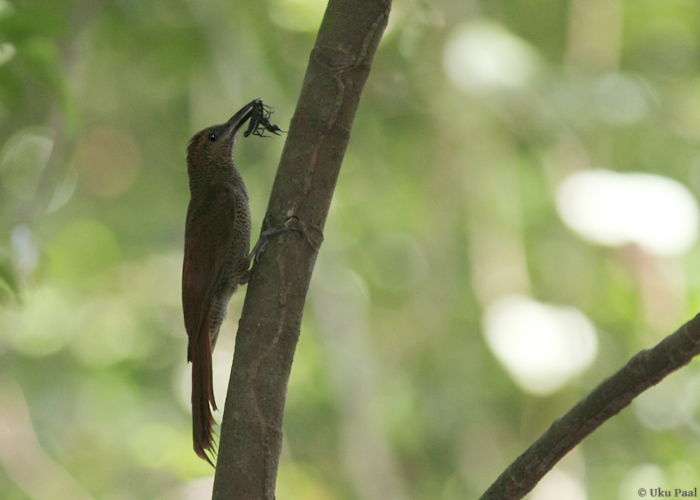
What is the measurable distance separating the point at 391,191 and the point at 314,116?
14.6 ft

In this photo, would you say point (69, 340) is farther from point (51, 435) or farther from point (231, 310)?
point (231, 310)

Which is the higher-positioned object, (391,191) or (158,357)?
(391,191)

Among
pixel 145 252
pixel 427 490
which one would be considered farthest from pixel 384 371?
pixel 145 252

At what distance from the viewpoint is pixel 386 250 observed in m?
6.52

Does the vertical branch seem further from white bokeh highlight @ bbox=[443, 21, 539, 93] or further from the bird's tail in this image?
white bokeh highlight @ bbox=[443, 21, 539, 93]

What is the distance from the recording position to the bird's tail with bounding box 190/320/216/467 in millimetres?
2094

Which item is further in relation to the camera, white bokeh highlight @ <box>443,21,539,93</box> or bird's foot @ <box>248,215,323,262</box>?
white bokeh highlight @ <box>443,21,539,93</box>

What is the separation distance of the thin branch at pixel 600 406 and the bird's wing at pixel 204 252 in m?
1.22

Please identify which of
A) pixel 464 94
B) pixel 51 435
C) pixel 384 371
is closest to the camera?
pixel 464 94

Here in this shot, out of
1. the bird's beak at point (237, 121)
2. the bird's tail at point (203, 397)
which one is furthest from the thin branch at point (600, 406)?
the bird's beak at point (237, 121)

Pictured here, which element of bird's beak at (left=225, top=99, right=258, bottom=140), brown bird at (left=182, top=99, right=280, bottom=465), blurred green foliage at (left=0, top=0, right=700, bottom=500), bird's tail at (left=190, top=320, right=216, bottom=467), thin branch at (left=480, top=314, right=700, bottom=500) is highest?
blurred green foliage at (left=0, top=0, right=700, bottom=500)

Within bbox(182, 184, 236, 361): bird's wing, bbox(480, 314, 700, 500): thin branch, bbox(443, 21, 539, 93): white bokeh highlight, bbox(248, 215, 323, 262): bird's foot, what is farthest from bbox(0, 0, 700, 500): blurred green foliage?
bbox(480, 314, 700, 500): thin branch

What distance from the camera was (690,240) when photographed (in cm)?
329

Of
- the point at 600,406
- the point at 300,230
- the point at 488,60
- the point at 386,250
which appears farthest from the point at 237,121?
the point at 386,250
